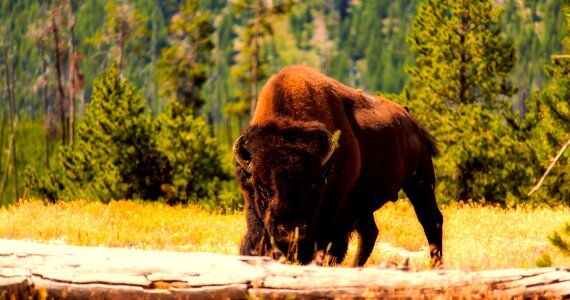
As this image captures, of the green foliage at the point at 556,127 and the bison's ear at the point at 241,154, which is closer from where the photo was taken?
the bison's ear at the point at 241,154

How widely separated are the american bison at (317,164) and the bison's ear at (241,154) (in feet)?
0.03

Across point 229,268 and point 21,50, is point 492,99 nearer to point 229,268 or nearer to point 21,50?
point 229,268

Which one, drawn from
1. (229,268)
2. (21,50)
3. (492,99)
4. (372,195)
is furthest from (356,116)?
(21,50)

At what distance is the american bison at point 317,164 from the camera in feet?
24.4

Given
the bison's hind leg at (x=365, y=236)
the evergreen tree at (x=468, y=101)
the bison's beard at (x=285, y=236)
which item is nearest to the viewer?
the bison's beard at (x=285, y=236)

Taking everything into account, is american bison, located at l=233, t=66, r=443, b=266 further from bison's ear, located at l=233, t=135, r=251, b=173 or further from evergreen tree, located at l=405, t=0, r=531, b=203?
evergreen tree, located at l=405, t=0, r=531, b=203

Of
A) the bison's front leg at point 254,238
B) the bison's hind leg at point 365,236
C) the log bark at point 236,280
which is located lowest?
the bison's hind leg at point 365,236

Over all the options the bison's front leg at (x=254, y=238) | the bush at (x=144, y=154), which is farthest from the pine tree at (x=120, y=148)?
the bison's front leg at (x=254, y=238)

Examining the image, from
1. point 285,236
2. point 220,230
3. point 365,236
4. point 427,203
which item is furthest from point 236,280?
point 220,230

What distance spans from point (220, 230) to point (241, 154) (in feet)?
17.7

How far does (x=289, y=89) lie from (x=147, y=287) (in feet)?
11.9

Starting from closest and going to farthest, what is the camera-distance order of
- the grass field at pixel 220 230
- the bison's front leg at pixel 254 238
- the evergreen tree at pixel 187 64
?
the bison's front leg at pixel 254 238 < the grass field at pixel 220 230 < the evergreen tree at pixel 187 64

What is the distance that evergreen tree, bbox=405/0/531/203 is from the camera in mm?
→ 25969

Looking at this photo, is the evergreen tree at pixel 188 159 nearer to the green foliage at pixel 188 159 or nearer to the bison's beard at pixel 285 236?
the green foliage at pixel 188 159
